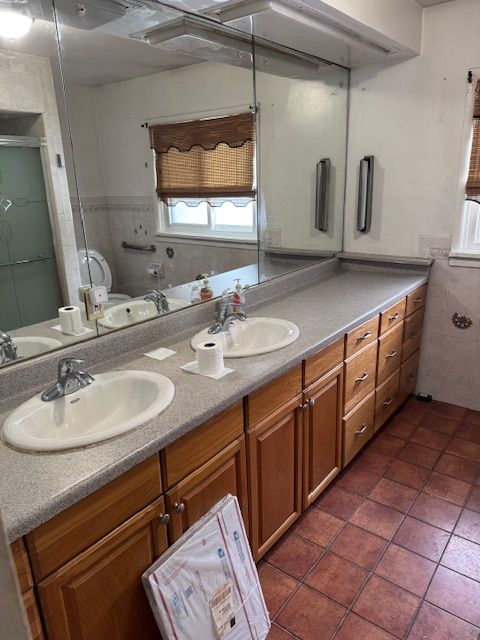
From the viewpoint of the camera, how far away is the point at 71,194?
5.21 feet

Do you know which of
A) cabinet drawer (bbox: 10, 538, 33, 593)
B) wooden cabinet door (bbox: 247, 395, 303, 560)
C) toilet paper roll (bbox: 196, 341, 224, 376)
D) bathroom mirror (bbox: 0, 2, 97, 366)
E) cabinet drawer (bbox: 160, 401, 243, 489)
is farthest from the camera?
wooden cabinet door (bbox: 247, 395, 303, 560)

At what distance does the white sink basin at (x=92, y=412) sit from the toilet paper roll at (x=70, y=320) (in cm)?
22

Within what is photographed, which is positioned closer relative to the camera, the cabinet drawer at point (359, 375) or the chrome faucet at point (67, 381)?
the chrome faucet at point (67, 381)

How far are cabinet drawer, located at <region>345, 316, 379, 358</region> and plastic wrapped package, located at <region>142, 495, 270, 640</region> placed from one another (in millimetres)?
948

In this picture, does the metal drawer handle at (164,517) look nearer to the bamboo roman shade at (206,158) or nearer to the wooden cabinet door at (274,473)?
the wooden cabinet door at (274,473)

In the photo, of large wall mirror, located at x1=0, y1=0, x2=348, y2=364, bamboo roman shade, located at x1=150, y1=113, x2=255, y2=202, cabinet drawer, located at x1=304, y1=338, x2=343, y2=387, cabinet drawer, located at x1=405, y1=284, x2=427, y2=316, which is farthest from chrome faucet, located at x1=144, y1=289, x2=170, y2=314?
cabinet drawer, located at x1=405, y1=284, x2=427, y2=316

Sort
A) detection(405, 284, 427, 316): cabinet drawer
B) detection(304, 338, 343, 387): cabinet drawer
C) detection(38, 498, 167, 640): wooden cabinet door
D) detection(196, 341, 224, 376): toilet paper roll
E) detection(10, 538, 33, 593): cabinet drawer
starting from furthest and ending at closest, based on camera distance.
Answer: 1. detection(405, 284, 427, 316): cabinet drawer
2. detection(304, 338, 343, 387): cabinet drawer
3. detection(196, 341, 224, 376): toilet paper roll
4. detection(38, 498, 167, 640): wooden cabinet door
5. detection(10, 538, 33, 593): cabinet drawer

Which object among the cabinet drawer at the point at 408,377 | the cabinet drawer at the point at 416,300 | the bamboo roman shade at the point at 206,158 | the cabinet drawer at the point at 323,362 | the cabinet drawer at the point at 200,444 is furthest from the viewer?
the cabinet drawer at the point at 408,377

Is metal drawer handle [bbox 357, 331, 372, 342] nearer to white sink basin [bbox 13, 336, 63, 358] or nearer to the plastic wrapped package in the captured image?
the plastic wrapped package

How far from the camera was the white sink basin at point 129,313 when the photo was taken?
174 cm

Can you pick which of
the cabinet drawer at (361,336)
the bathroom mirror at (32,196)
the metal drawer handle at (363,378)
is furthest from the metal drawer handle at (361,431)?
the bathroom mirror at (32,196)

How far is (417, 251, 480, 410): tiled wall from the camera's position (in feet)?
9.33

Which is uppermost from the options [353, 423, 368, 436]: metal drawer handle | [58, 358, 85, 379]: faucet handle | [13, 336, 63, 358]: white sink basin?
[13, 336, 63, 358]: white sink basin

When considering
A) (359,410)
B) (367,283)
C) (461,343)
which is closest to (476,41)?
(367,283)
